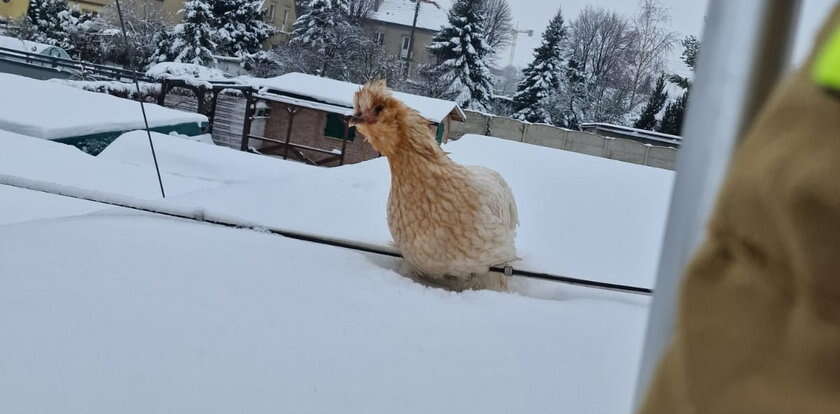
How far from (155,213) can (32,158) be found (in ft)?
4.10

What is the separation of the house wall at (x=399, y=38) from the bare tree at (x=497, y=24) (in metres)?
0.36

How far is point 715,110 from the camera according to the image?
0.67ft

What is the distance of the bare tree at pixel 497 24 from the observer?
9.71 ft

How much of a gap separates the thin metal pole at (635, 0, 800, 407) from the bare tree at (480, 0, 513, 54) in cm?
271

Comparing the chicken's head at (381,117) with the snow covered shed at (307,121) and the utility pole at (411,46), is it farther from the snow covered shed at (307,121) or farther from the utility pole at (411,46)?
the snow covered shed at (307,121)

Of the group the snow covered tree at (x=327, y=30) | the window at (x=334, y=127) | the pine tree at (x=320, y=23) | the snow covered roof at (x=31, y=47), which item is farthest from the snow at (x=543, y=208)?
the window at (x=334, y=127)

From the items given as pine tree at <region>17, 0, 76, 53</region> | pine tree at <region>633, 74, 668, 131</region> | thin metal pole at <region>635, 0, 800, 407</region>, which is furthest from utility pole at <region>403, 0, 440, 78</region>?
thin metal pole at <region>635, 0, 800, 407</region>

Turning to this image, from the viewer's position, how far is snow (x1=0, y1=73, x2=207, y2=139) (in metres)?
2.73

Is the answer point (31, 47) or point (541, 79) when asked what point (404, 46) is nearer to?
point (541, 79)

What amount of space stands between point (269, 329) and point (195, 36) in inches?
172

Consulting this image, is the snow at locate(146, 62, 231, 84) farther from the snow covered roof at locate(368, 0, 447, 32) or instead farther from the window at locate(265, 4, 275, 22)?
the snow covered roof at locate(368, 0, 447, 32)

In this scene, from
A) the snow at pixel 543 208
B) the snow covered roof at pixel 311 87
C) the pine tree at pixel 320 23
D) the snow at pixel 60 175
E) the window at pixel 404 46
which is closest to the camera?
the snow at pixel 543 208

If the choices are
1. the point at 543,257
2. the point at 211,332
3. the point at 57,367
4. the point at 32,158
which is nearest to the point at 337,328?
the point at 211,332

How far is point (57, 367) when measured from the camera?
45cm
